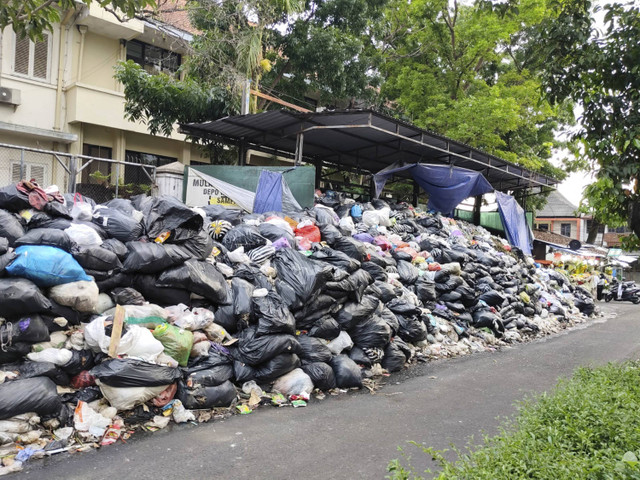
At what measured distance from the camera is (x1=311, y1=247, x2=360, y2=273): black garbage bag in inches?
218

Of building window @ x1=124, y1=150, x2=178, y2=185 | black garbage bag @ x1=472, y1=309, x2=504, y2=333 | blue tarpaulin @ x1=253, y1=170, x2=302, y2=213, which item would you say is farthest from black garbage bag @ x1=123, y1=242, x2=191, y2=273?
building window @ x1=124, y1=150, x2=178, y2=185

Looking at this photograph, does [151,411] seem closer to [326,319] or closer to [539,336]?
[326,319]

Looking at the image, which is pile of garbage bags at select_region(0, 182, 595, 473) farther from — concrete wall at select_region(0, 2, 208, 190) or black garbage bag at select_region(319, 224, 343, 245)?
concrete wall at select_region(0, 2, 208, 190)

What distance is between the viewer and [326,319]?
493cm

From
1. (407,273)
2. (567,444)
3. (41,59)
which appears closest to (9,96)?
(41,59)

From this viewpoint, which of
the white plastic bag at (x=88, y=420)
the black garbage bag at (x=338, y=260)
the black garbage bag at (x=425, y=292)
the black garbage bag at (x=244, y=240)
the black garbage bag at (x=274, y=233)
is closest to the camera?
the white plastic bag at (x=88, y=420)

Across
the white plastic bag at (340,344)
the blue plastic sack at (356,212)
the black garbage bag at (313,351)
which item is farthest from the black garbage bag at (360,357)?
the blue plastic sack at (356,212)

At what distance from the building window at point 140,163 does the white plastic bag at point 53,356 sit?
29.5ft

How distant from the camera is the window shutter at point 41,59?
488 inches

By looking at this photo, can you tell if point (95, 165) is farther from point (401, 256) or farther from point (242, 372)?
point (242, 372)

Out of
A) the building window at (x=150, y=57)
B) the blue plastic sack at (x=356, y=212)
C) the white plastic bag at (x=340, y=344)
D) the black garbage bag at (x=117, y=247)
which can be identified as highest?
the building window at (x=150, y=57)

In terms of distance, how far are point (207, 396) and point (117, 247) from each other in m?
1.59

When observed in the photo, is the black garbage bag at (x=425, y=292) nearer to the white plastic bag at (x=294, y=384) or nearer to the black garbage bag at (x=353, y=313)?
the black garbage bag at (x=353, y=313)

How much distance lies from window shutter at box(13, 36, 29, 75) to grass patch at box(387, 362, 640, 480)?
1345cm
